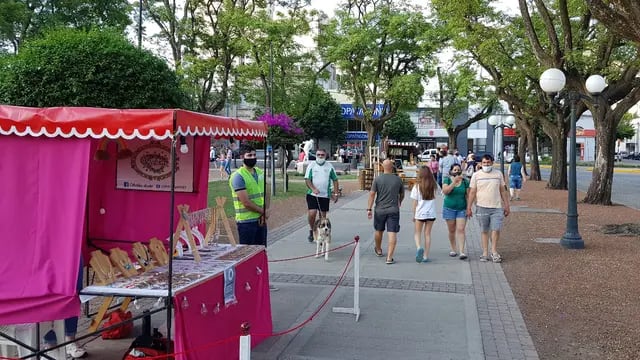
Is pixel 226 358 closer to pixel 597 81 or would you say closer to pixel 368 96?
pixel 597 81

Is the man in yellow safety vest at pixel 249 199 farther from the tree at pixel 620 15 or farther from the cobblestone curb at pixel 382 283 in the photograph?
the tree at pixel 620 15

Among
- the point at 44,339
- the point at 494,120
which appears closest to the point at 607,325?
the point at 44,339

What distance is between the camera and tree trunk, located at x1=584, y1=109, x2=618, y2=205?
16.7 m

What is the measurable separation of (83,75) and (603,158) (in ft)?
48.0

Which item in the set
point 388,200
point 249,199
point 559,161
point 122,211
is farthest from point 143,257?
point 559,161

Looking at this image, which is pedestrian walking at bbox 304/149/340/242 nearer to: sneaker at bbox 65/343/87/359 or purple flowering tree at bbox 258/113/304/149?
sneaker at bbox 65/343/87/359

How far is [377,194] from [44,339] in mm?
5756

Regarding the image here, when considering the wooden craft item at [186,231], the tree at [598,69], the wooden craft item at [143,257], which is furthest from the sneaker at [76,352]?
the tree at [598,69]

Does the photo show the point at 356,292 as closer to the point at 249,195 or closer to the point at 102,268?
the point at 249,195

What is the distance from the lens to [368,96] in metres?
38.0

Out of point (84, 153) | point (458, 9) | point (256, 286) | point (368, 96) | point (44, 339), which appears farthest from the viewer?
point (368, 96)

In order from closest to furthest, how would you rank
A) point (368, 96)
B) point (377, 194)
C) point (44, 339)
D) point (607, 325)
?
point (44, 339), point (607, 325), point (377, 194), point (368, 96)

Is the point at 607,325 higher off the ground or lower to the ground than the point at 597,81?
lower

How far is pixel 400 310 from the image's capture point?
671 cm
